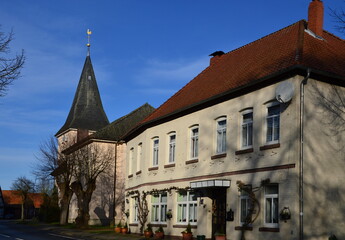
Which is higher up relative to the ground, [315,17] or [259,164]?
[315,17]

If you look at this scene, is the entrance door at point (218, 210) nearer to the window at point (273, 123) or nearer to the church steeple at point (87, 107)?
the window at point (273, 123)

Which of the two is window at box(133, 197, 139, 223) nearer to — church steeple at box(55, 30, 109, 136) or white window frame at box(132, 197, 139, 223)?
white window frame at box(132, 197, 139, 223)

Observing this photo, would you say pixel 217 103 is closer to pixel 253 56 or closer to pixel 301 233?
pixel 253 56

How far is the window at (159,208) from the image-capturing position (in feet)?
91.8

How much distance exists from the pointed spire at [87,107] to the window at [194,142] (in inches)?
1302

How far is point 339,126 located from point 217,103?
19.8ft

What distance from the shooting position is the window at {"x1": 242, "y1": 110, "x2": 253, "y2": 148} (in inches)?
828

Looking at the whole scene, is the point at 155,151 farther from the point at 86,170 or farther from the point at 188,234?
the point at 86,170

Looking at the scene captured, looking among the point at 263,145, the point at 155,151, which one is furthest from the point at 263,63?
the point at 155,151

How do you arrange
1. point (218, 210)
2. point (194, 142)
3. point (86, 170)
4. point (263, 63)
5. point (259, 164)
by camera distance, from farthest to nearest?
1. point (86, 170)
2. point (194, 142)
3. point (218, 210)
4. point (263, 63)
5. point (259, 164)

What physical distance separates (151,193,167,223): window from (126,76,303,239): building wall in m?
0.68

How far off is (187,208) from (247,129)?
652cm

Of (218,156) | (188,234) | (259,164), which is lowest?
(188,234)

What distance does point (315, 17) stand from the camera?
76.7ft
